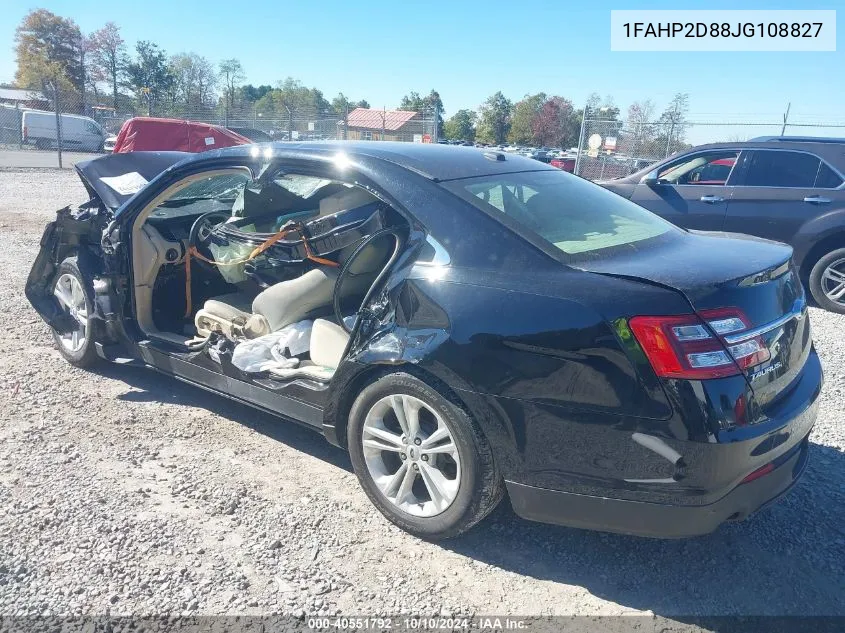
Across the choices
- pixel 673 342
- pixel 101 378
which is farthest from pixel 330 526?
pixel 101 378

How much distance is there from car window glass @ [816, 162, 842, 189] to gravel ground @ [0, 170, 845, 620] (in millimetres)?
3986

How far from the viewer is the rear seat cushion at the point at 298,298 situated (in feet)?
12.1

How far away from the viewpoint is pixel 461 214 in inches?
109

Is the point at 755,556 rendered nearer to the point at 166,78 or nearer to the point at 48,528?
the point at 48,528

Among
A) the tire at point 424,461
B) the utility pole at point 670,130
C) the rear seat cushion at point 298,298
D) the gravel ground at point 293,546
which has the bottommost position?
the gravel ground at point 293,546

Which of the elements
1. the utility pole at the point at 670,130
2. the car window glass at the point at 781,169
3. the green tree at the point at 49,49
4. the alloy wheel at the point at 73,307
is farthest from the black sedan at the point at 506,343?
the green tree at the point at 49,49

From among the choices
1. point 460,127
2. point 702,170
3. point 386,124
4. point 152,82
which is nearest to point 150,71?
point 152,82

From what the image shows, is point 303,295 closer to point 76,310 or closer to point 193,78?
point 76,310

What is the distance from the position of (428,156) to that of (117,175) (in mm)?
2694

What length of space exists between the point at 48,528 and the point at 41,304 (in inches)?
94.7

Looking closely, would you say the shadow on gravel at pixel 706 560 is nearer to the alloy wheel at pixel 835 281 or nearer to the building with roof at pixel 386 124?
the alloy wheel at pixel 835 281

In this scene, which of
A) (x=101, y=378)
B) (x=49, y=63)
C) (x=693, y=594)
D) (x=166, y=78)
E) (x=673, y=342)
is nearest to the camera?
(x=673, y=342)

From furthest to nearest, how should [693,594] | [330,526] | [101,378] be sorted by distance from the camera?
[101,378], [330,526], [693,594]

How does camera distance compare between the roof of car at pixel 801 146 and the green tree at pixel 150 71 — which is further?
the green tree at pixel 150 71
